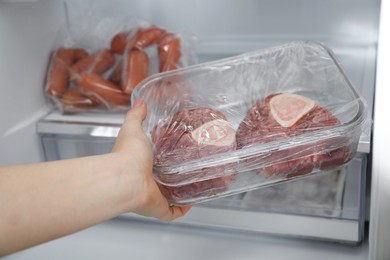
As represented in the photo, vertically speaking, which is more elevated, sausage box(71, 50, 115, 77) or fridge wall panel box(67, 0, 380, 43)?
fridge wall panel box(67, 0, 380, 43)

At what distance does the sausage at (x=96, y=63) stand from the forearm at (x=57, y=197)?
410mm

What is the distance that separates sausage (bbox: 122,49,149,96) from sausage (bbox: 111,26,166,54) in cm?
2

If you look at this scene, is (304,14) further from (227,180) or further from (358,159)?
(227,180)

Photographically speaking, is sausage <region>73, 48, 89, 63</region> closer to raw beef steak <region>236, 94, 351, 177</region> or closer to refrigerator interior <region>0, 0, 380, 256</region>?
refrigerator interior <region>0, 0, 380, 256</region>

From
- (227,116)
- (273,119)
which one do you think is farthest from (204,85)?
(273,119)

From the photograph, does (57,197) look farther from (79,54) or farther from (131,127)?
(79,54)

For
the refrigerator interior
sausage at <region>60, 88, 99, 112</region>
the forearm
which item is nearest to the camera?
the forearm

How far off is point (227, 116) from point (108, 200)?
0.28 metres

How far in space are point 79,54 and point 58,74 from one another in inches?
2.7

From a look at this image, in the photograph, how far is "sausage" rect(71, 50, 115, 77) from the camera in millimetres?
1009

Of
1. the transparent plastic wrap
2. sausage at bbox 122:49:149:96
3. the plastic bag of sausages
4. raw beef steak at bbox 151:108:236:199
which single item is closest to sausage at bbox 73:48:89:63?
the plastic bag of sausages

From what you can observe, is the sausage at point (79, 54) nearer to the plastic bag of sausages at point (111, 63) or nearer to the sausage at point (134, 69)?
the plastic bag of sausages at point (111, 63)

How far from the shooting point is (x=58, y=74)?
1.02 m

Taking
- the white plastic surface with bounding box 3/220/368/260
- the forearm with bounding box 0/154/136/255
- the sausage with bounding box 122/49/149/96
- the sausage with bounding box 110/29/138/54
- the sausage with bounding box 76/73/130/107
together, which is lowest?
the white plastic surface with bounding box 3/220/368/260
